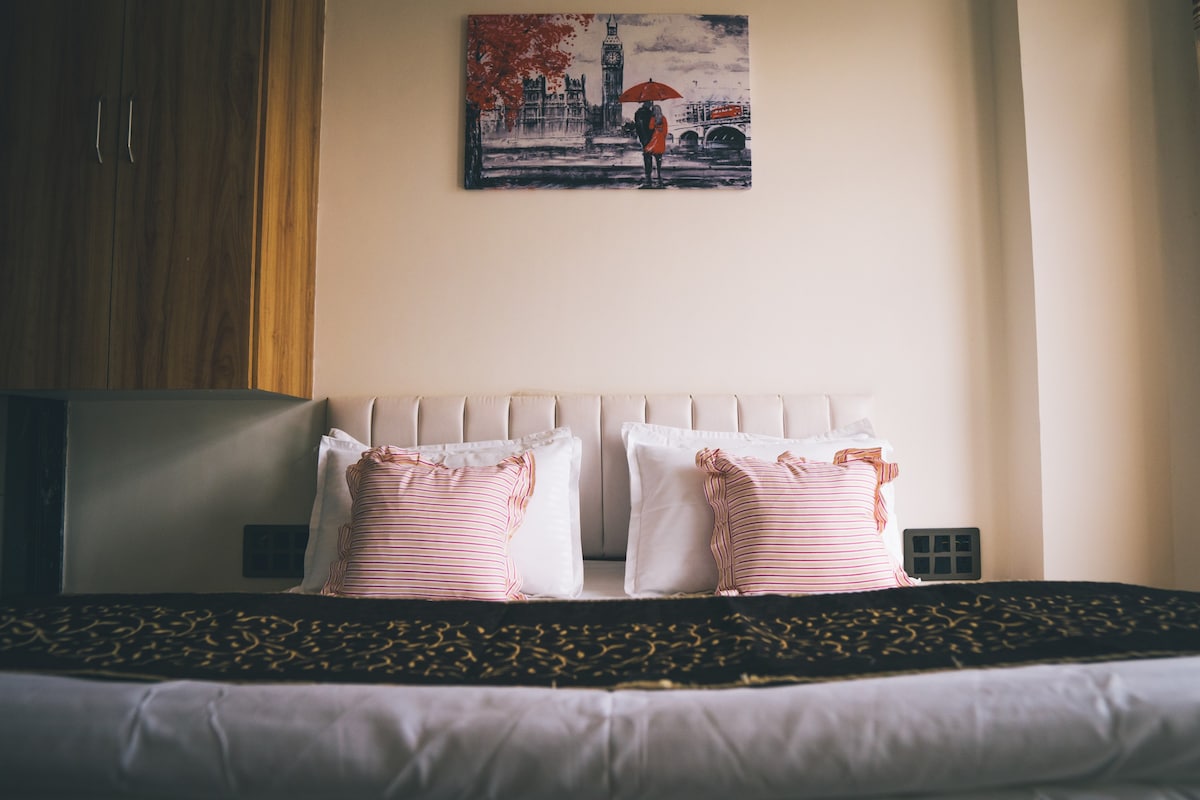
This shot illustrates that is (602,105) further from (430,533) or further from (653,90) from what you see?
(430,533)

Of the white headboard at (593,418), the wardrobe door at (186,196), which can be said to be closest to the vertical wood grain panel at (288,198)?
the wardrobe door at (186,196)

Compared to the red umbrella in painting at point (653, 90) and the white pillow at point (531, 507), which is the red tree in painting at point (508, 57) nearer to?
the red umbrella in painting at point (653, 90)

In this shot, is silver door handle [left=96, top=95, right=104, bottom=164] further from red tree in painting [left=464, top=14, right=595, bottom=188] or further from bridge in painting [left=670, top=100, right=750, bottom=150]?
bridge in painting [left=670, top=100, right=750, bottom=150]

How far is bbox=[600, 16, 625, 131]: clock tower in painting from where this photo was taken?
2451 millimetres

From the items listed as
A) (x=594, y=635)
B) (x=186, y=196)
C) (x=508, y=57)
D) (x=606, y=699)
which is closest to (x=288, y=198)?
(x=186, y=196)

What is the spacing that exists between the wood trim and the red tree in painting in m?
1.62

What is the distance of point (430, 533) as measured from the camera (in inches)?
67.0

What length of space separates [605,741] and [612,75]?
220 centimetres

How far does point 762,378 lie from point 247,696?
6.05 ft

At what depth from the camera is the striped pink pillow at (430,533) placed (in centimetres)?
167

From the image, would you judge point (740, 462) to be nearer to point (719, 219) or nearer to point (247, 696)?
point (719, 219)

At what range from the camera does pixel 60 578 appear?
2.34m

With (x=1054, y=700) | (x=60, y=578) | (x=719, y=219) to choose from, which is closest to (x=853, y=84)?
(x=719, y=219)

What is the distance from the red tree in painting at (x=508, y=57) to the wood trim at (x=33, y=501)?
1.62 m
